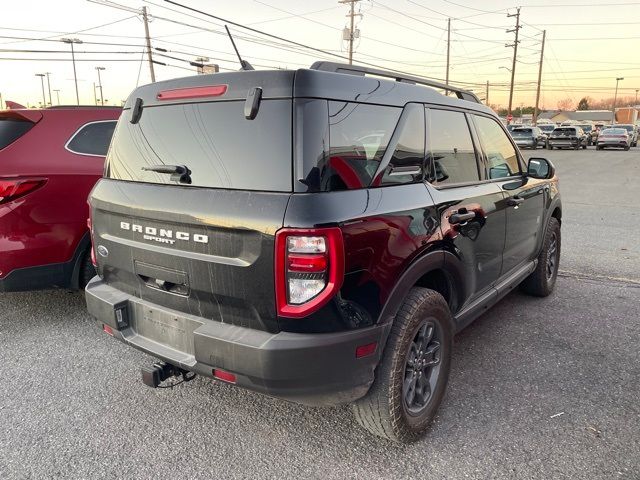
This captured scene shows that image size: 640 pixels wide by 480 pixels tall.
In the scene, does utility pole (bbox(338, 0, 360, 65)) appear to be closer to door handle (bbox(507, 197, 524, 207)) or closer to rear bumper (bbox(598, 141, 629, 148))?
rear bumper (bbox(598, 141, 629, 148))

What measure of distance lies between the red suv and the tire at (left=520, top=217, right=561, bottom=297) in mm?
4029

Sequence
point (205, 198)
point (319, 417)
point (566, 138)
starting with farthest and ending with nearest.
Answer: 1. point (566, 138)
2. point (319, 417)
3. point (205, 198)

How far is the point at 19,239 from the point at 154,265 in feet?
6.36

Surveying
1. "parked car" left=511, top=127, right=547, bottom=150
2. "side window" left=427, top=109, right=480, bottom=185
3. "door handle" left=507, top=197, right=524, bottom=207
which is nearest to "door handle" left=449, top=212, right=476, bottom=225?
"side window" left=427, top=109, right=480, bottom=185

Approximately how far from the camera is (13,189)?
3.68m

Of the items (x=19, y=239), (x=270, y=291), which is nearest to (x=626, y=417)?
(x=270, y=291)

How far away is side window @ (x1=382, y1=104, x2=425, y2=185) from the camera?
2.51 metres

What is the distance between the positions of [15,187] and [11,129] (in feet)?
2.04

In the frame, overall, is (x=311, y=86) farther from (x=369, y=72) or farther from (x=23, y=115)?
(x=23, y=115)

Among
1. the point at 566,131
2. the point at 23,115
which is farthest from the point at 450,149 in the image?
the point at 566,131

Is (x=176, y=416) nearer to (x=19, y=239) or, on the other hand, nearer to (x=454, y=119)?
(x=19, y=239)

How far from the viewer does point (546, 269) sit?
4738 millimetres

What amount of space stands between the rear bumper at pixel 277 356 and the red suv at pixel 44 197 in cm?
194

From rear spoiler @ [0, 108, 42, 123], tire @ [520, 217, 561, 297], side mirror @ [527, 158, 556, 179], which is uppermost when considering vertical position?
rear spoiler @ [0, 108, 42, 123]
